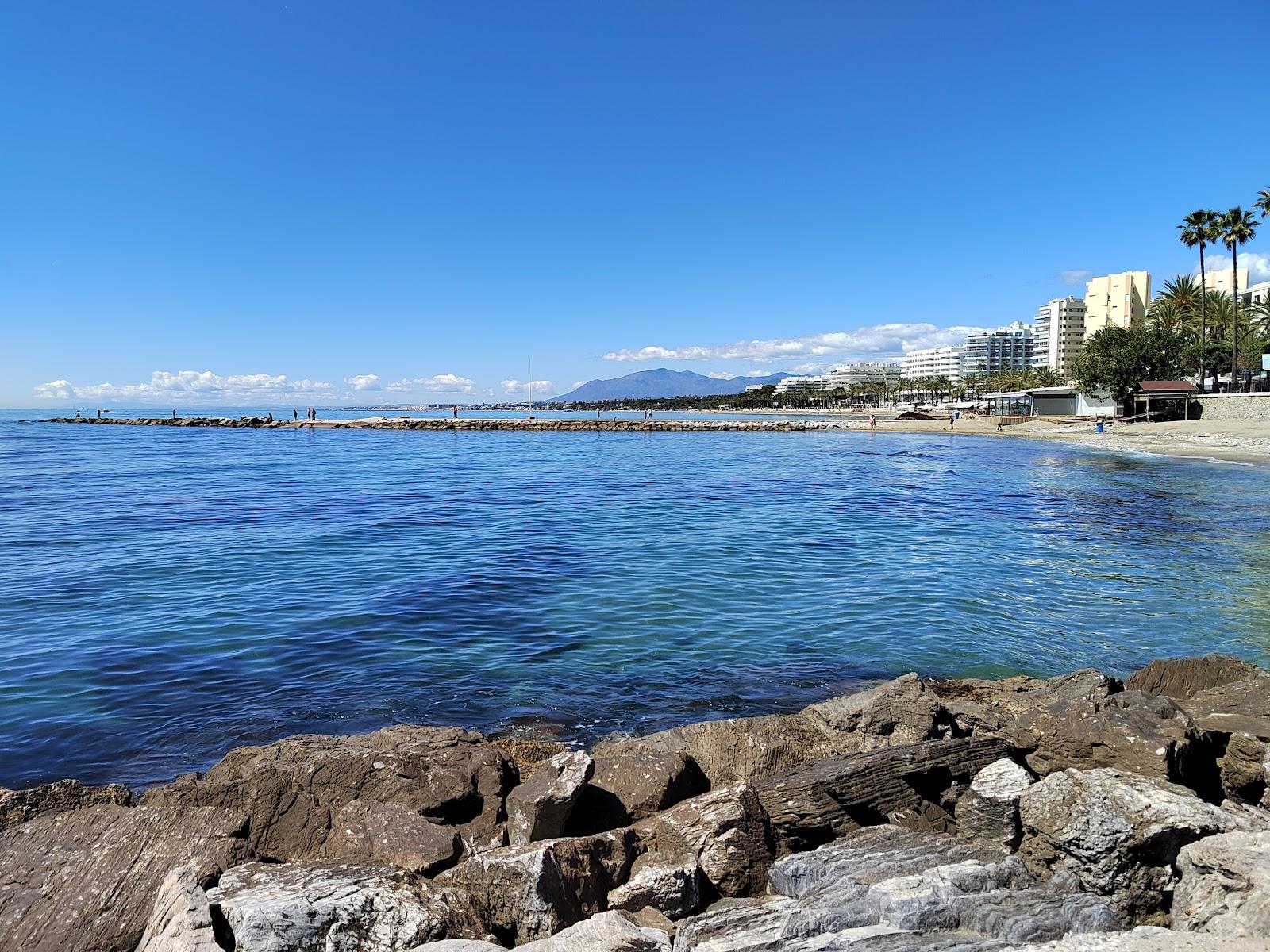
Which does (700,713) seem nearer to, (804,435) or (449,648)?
(449,648)

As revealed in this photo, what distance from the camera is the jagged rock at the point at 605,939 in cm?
376

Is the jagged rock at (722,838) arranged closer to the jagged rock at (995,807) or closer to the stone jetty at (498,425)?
the jagged rock at (995,807)

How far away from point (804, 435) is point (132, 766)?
80.7 metres

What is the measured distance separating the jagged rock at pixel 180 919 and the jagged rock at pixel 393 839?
94 cm

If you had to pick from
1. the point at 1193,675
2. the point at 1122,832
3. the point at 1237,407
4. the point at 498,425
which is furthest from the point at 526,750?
the point at 498,425

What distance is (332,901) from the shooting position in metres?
4.18

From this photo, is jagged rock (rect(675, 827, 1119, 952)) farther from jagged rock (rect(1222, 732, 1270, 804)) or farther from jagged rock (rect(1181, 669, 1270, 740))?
jagged rock (rect(1181, 669, 1270, 740))

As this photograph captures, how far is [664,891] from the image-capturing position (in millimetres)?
4668

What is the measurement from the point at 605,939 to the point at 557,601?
33.5ft

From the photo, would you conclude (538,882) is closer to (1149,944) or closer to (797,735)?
(1149,944)

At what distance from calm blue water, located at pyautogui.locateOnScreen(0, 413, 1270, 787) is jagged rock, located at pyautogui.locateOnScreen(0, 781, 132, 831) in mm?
1251

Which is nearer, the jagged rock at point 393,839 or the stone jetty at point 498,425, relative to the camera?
the jagged rock at point 393,839

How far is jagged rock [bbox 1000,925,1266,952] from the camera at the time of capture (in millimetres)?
3533

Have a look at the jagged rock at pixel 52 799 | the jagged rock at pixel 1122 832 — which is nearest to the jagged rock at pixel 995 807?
the jagged rock at pixel 1122 832
